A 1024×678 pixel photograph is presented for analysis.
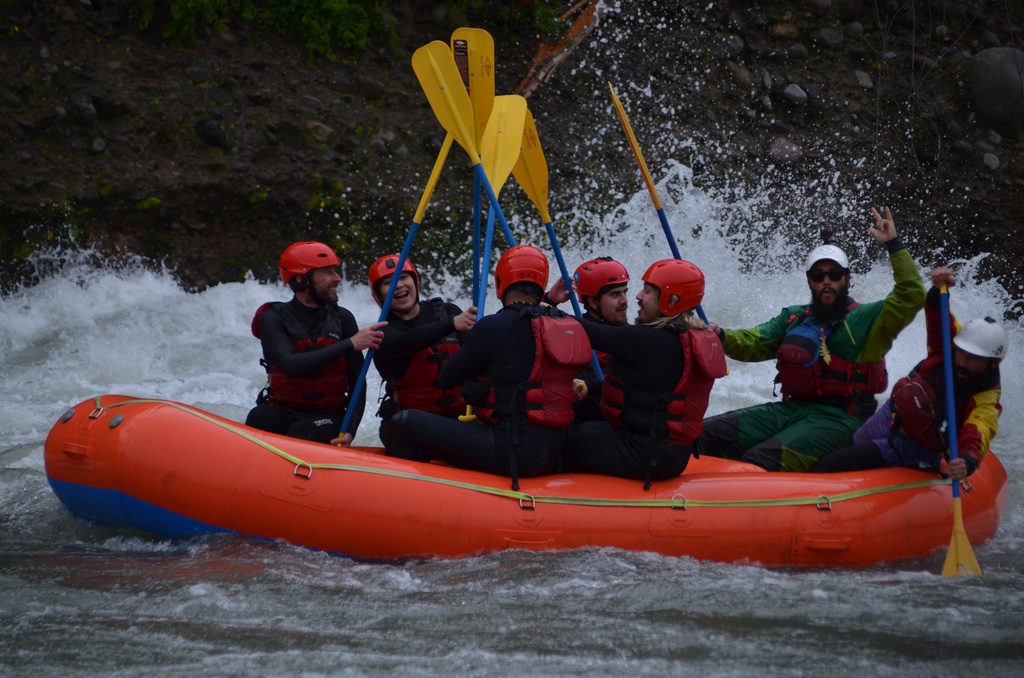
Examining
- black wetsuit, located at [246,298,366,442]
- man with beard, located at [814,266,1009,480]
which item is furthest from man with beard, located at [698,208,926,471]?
black wetsuit, located at [246,298,366,442]

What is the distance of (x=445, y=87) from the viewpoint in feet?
17.6

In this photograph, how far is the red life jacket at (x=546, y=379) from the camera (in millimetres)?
4344

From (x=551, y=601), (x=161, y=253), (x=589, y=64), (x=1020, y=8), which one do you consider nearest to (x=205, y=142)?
(x=161, y=253)

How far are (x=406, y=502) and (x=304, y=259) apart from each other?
133 cm

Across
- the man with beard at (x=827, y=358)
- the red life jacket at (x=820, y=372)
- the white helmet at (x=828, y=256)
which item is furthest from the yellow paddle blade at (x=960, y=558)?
the white helmet at (x=828, y=256)

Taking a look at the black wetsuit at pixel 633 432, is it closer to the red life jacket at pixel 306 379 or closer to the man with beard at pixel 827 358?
the man with beard at pixel 827 358

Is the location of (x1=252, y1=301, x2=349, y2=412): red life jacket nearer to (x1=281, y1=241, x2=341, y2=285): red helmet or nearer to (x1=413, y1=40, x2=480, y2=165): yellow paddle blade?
(x1=281, y1=241, x2=341, y2=285): red helmet

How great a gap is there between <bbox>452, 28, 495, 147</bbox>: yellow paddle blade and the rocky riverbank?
12.5ft

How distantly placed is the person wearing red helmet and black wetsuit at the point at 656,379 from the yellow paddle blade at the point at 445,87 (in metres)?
1.44

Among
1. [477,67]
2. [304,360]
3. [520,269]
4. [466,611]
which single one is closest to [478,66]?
[477,67]

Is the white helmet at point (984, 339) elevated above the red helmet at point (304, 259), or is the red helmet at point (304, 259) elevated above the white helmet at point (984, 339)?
the red helmet at point (304, 259)

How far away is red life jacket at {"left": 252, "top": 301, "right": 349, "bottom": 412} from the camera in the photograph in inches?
196

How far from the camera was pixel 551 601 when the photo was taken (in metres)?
3.99

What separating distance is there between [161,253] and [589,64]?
4604mm
